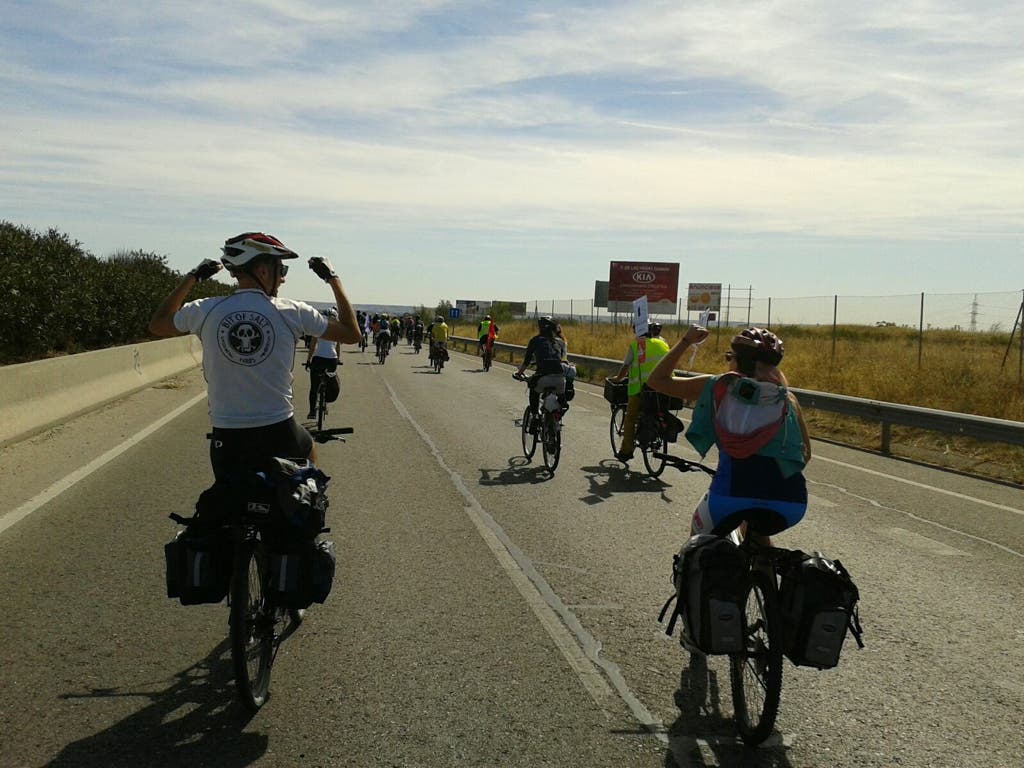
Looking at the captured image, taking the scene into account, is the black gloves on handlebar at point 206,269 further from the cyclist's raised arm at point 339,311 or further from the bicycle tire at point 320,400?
the bicycle tire at point 320,400

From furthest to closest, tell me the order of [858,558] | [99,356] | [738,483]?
[99,356] → [858,558] → [738,483]

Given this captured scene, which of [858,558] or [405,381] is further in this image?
[405,381]

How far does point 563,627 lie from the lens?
19.0ft

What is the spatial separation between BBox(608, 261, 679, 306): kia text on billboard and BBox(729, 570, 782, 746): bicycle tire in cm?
→ 6219

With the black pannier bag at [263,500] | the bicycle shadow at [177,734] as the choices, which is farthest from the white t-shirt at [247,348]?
the bicycle shadow at [177,734]

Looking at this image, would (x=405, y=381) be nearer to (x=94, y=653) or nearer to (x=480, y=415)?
(x=480, y=415)

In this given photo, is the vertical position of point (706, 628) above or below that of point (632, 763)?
above

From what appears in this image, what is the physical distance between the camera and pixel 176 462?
11.7 meters

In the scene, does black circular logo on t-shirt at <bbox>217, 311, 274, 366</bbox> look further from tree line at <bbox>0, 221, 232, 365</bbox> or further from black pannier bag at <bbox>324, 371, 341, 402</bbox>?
tree line at <bbox>0, 221, 232, 365</bbox>

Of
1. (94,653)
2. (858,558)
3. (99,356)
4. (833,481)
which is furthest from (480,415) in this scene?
(94,653)

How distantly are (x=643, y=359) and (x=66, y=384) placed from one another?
8.84m

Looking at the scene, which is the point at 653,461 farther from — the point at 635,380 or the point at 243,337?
the point at 243,337

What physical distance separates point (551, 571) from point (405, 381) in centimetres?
2098

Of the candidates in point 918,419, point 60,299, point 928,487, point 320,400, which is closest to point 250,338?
point 928,487
